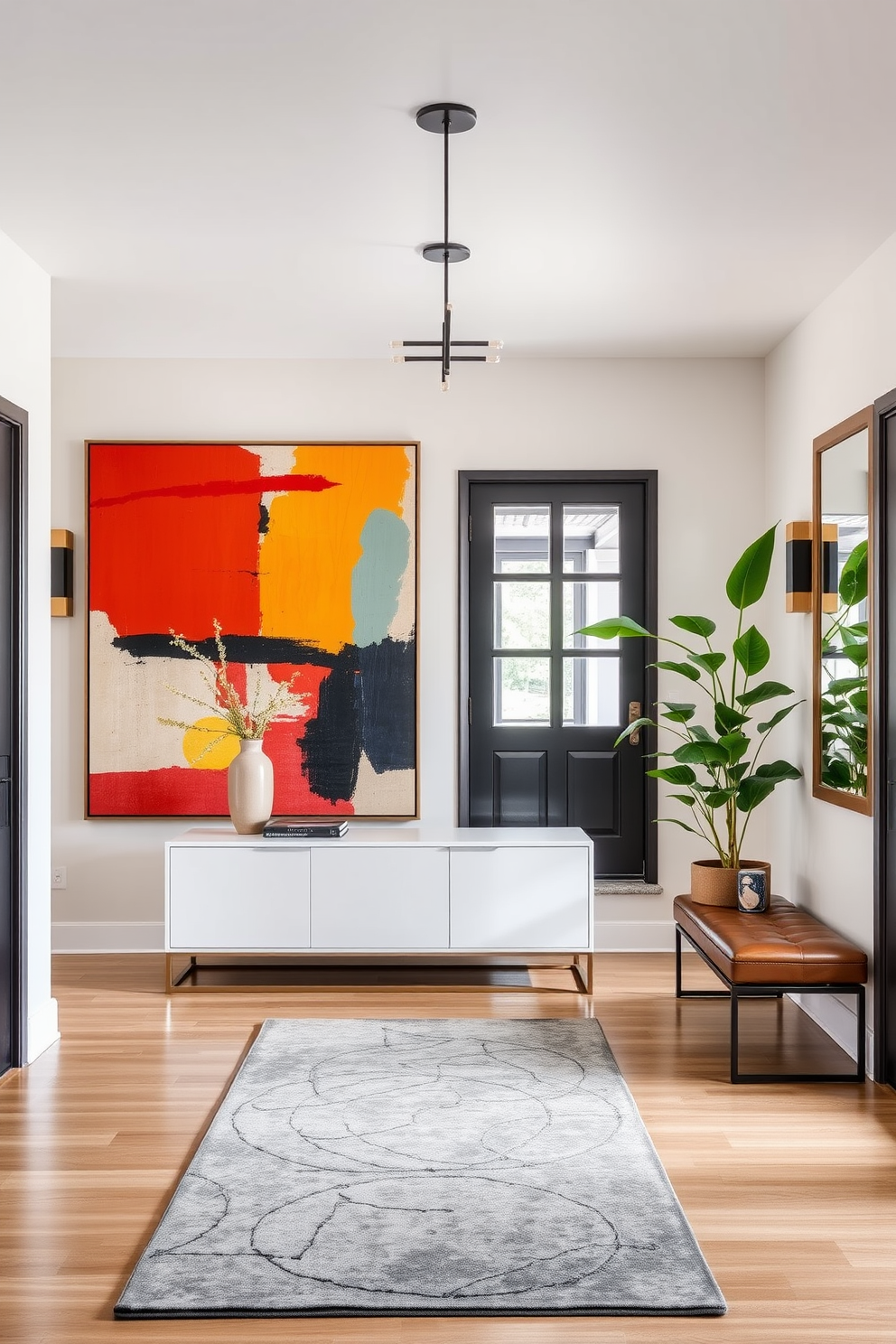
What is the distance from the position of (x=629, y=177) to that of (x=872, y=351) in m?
1.12

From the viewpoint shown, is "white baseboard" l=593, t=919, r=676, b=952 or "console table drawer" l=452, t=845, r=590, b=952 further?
"white baseboard" l=593, t=919, r=676, b=952

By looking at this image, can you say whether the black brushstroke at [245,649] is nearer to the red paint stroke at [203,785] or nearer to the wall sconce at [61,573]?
the red paint stroke at [203,785]

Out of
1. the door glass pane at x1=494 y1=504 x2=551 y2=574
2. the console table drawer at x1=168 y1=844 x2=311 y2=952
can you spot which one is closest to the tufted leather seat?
the console table drawer at x1=168 y1=844 x2=311 y2=952

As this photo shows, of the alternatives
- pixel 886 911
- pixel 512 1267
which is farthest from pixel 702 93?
pixel 512 1267

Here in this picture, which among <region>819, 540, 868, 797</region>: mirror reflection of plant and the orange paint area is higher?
the orange paint area

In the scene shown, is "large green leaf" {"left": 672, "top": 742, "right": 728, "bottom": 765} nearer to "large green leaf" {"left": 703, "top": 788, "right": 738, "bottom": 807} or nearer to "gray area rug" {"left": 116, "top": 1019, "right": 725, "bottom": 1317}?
"large green leaf" {"left": 703, "top": 788, "right": 738, "bottom": 807}

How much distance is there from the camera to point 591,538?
5.34 metres

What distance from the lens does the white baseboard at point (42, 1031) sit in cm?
381

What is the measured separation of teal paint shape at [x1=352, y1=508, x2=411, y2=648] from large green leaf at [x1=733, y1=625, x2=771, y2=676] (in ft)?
5.21

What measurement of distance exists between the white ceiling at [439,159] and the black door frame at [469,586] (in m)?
0.74

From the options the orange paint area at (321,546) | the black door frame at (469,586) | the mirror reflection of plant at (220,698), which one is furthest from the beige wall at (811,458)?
the mirror reflection of plant at (220,698)

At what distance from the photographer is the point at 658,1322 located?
87.7 inches

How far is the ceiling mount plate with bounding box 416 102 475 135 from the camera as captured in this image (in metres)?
Result: 2.82

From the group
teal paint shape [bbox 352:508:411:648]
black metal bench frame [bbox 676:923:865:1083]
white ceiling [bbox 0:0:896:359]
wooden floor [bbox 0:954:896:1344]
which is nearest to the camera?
wooden floor [bbox 0:954:896:1344]
